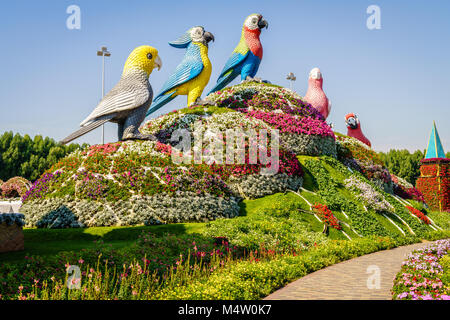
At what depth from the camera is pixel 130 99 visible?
13.7 m

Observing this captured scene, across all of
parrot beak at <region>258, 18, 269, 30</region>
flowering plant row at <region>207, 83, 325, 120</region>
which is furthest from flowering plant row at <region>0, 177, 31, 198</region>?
parrot beak at <region>258, 18, 269, 30</region>

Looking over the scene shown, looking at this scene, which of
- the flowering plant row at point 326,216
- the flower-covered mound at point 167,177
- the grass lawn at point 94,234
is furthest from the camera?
the flowering plant row at point 326,216

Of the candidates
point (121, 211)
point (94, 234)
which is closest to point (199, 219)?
point (121, 211)

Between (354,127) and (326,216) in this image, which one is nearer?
(326,216)

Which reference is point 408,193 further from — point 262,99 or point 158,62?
point 158,62

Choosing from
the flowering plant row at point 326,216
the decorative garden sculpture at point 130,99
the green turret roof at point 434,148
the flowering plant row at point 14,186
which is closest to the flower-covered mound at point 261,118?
the decorative garden sculpture at point 130,99

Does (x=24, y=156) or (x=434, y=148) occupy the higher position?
(x=24, y=156)

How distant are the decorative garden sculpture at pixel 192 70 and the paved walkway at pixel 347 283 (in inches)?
441

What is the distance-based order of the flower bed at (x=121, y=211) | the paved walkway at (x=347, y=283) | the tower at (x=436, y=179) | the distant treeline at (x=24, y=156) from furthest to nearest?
1. the distant treeline at (x=24, y=156)
2. the tower at (x=436, y=179)
3. the flower bed at (x=121, y=211)
4. the paved walkway at (x=347, y=283)

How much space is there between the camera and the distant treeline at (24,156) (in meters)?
34.6

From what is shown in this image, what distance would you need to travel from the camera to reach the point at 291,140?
1773 centimetres

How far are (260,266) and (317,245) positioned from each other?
3775 millimetres

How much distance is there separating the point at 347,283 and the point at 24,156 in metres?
35.6

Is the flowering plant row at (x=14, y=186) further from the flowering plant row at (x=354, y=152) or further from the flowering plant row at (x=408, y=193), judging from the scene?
the flowering plant row at (x=408, y=193)
